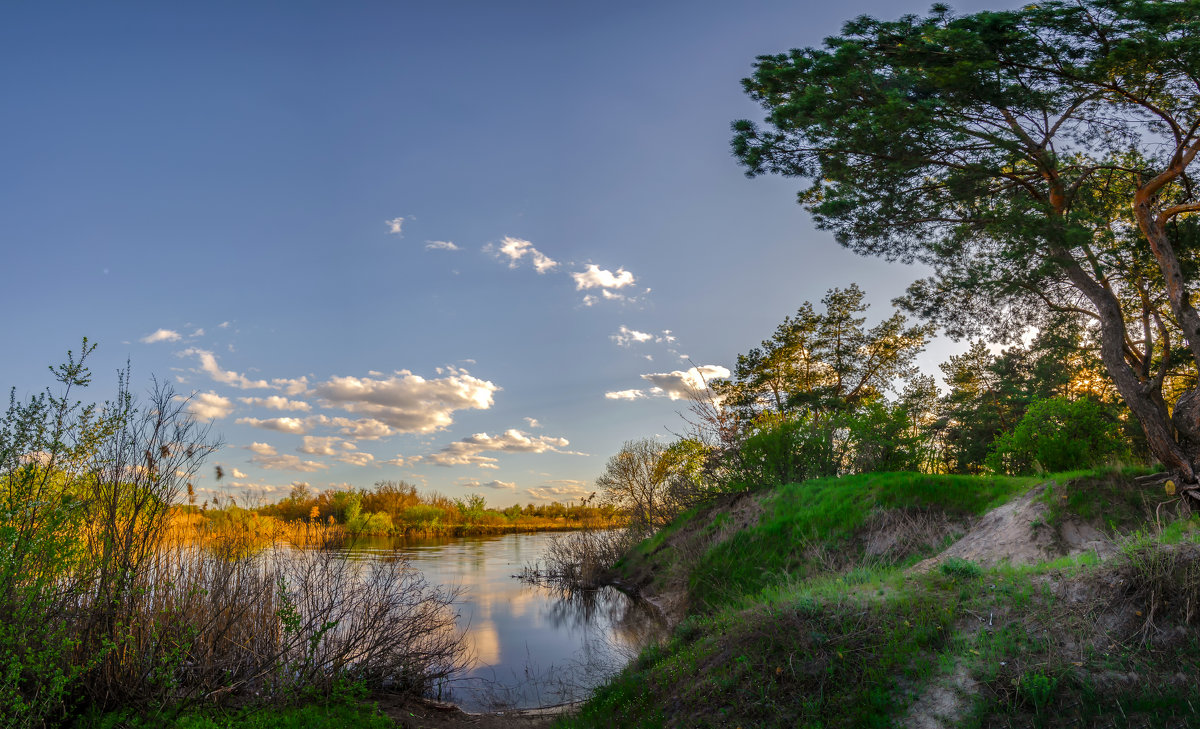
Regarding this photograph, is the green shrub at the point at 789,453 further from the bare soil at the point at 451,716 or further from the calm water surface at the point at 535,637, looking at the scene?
the bare soil at the point at 451,716

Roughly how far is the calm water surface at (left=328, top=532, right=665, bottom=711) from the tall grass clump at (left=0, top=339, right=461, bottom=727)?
4.39 ft

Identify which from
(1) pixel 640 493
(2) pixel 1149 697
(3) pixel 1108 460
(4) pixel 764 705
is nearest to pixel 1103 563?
(2) pixel 1149 697

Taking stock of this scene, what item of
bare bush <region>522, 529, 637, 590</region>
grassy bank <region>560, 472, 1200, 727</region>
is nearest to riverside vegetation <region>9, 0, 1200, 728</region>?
grassy bank <region>560, 472, 1200, 727</region>

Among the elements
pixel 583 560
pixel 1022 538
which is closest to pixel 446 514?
pixel 583 560

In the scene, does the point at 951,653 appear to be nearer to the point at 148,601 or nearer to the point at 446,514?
the point at 148,601

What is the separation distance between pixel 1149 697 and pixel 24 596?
1192cm

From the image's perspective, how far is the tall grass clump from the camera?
6.87 m

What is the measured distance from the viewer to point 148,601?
27.6ft

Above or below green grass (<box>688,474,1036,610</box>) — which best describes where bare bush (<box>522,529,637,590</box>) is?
below

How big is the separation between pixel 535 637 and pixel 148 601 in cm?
1068

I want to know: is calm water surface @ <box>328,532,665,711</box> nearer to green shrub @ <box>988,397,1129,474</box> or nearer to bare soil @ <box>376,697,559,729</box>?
bare soil @ <box>376,697,559,729</box>

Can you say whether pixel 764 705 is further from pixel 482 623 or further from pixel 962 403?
pixel 962 403

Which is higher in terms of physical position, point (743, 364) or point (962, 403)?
point (743, 364)

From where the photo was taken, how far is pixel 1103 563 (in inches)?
315
